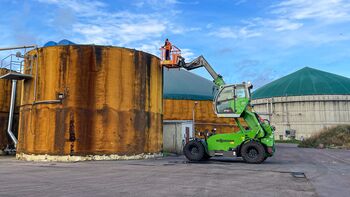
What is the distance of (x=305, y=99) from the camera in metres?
68.3

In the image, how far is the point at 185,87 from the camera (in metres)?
36.3

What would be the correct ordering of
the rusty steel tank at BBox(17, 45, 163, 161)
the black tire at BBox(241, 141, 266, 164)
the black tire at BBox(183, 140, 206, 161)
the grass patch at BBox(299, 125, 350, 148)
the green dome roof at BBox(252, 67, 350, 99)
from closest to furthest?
the black tire at BBox(241, 141, 266, 164) < the black tire at BBox(183, 140, 206, 161) < the rusty steel tank at BBox(17, 45, 163, 161) < the grass patch at BBox(299, 125, 350, 148) < the green dome roof at BBox(252, 67, 350, 99)

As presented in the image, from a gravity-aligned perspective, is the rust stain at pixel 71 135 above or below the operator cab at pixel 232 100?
below

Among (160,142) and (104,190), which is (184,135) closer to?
(160,142)

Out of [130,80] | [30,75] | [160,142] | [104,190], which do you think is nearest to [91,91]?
[130,80]

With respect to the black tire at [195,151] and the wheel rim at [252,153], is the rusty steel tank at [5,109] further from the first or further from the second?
the wheel rim at [252,153]

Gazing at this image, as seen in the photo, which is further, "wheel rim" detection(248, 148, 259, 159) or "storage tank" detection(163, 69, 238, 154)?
"storage tank" detection(163, 69, 238, 154)

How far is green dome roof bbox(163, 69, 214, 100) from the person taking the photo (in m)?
34.8

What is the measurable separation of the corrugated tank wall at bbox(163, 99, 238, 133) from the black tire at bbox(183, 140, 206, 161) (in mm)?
15381

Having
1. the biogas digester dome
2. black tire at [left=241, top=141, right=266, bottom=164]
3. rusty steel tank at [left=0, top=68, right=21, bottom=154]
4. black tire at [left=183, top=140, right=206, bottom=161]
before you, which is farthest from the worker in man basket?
the biogas digester dome

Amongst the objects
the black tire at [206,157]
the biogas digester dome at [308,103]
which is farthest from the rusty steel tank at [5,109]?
the biogas digester dome at [308,103]

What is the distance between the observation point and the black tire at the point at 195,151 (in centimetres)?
1805

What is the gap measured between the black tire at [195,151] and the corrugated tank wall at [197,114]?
1538 centimetres

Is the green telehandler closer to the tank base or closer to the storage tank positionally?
the tank base
